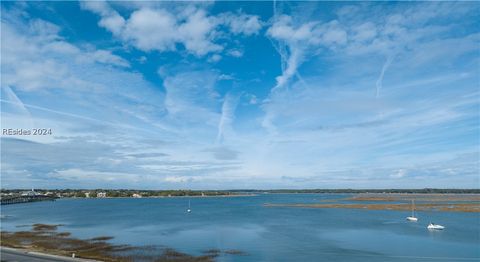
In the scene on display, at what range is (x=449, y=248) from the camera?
60750 millimetres

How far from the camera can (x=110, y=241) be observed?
6681 centimetres

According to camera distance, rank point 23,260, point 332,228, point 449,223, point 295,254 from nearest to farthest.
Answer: point 23,260 < point 295,254 < point 332,228 < point 449,223

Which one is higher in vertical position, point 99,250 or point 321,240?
point 99,250

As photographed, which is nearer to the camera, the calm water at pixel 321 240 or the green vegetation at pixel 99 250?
the green vegetation at pixel 99 250

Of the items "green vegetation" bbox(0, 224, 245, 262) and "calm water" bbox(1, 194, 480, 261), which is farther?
"calm water" bbox(1, 194, 480, 261)

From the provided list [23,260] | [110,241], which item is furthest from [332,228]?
[23,260]

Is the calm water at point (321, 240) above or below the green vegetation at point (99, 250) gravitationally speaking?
below

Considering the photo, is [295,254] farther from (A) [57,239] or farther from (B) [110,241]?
(A) [57,239]

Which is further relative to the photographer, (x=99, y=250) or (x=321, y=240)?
(x=321, y=240)

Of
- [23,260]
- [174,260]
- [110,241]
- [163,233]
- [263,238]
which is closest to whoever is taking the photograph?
[23,260]

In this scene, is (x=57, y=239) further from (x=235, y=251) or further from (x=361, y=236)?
(x=361, y=236)

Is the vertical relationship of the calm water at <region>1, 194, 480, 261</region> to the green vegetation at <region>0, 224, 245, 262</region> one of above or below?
below

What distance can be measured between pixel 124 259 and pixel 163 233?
96.0 feet

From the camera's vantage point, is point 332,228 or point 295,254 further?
point 332,228
